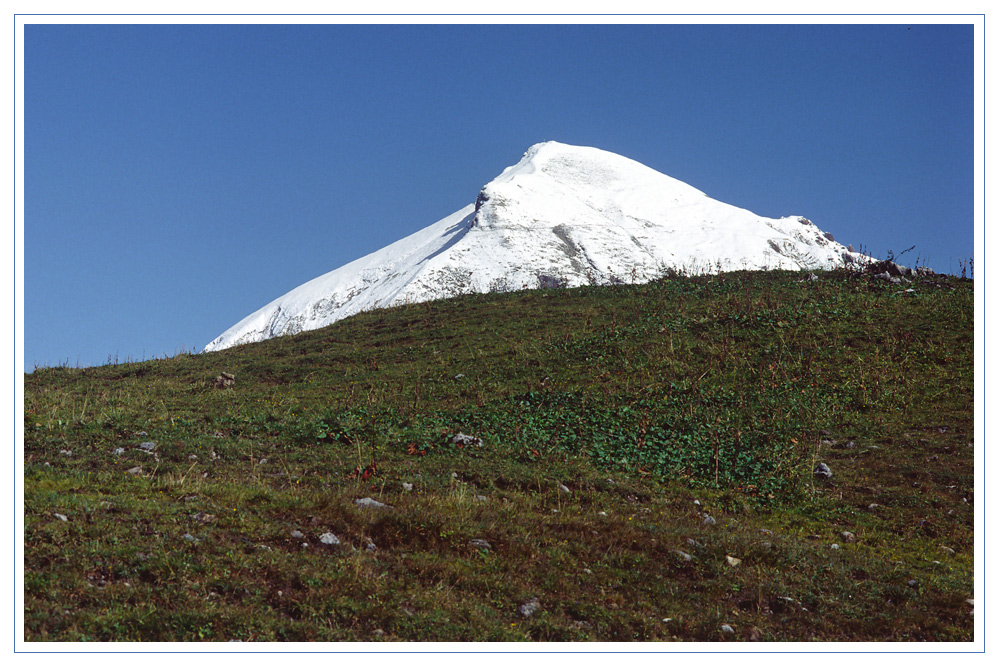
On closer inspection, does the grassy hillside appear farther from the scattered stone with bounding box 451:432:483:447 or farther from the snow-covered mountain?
the snow-covered mountain

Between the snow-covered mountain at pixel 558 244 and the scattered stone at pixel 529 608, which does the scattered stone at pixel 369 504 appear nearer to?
the scattered stone at pixel 529 608

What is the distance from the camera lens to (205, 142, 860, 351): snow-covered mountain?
389ft

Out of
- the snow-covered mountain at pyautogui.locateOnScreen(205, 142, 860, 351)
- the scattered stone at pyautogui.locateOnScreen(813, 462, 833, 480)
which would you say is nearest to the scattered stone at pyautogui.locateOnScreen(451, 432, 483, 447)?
the scattered stone at pyautogui.locateOnScreen(813, 462, 833, 480)

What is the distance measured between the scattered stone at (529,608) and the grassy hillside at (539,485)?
10 cm

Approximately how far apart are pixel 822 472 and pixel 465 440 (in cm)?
793

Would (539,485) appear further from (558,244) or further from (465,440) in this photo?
(558,244)

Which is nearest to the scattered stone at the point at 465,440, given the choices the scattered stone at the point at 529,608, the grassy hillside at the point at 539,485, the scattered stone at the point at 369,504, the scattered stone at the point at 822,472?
the grassy hillside at the point at 539,485

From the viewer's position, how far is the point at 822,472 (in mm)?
15664

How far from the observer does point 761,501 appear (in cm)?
1446

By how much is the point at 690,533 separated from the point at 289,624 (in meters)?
6.81

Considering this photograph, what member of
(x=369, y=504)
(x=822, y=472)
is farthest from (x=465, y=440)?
(x=822, y=472)

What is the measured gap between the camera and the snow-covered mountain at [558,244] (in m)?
119

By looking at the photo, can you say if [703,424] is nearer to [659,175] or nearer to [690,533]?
[690,533]
